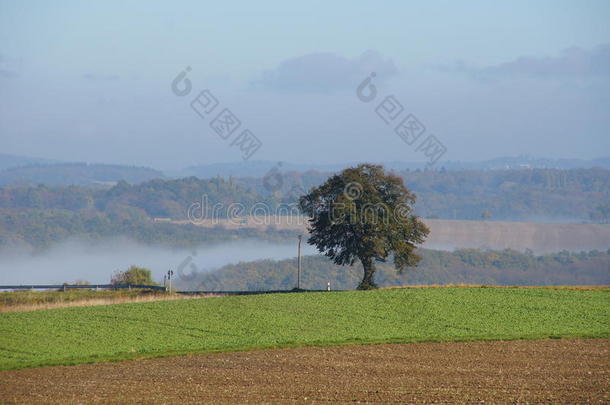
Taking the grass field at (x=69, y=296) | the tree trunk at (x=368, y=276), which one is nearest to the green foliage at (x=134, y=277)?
the grass field at (x=69, y=296)

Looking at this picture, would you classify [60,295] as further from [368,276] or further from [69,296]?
[368,276]

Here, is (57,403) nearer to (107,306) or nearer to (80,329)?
(80,329)

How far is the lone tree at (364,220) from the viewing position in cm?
6838

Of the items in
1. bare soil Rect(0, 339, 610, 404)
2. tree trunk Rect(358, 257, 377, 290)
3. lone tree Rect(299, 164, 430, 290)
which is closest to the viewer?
bare soil Rect(0, 339, 610, 404)

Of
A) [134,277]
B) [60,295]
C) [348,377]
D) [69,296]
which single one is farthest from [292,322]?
[134,277]

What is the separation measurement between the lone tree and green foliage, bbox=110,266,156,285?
2212 cm

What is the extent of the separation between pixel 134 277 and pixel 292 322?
1726 inches

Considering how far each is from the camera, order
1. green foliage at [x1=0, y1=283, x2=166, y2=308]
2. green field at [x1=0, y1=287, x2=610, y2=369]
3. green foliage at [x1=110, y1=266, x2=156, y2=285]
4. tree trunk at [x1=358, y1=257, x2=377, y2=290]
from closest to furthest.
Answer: green field at [x1=0, y1=287, x2=610, y2=369] → green foliage at [x1=0, y1=283, x2=166, y2=308] → tree trunk at [x1=358, y1=257, x2=377, y2=290] → green foliage at [x1=110, y1=266, x2=156, y2=285]

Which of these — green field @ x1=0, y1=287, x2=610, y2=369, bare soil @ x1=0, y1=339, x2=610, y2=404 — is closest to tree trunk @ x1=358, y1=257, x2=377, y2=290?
green field @ x1=0, y1=287, x2=610, y2=369

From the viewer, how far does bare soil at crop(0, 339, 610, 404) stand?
84.5 feet

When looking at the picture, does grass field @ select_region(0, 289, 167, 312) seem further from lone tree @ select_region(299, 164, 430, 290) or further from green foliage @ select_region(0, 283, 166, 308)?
lone tree @ select_region(299, 164, 430, 290)

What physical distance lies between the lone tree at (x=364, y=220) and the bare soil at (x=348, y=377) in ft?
105

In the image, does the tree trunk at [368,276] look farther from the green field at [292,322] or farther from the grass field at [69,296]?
the grass field at [69,296]

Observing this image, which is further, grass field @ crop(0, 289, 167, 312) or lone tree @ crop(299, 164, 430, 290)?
lone tree @ crop(299, 164, 430, 290)
